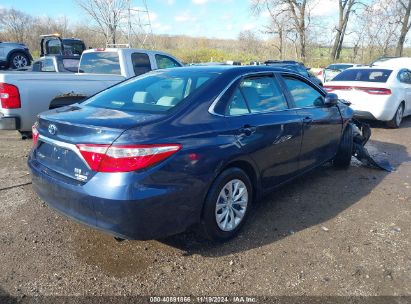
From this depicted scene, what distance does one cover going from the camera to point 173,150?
9.23 ft

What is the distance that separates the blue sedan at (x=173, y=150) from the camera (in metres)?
2.71

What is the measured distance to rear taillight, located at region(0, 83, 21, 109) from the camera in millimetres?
5398

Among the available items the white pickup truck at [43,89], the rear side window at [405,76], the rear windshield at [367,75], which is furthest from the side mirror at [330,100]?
the rear side window at [405,76]

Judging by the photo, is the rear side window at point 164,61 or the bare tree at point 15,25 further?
the bare tree at point 15,25

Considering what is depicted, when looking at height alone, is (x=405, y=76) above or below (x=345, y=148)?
above

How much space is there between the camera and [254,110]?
3.71 m

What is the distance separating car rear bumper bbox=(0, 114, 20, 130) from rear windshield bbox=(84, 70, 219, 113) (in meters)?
2.32

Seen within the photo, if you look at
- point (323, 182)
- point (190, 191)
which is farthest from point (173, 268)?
point (323, 182)

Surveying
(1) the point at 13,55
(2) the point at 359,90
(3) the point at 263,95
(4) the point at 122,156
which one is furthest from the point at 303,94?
(1) the point at 13,55

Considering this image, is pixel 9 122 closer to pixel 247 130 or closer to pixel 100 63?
pixel 100 63

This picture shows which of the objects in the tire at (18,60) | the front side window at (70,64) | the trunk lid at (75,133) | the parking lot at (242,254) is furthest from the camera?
the tire at (18,60)

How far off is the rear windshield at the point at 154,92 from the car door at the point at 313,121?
49.9 inches

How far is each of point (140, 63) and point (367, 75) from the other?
18.7ft

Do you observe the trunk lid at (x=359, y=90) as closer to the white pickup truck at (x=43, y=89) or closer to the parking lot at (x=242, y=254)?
the parking lot at (x=242, y=254)
